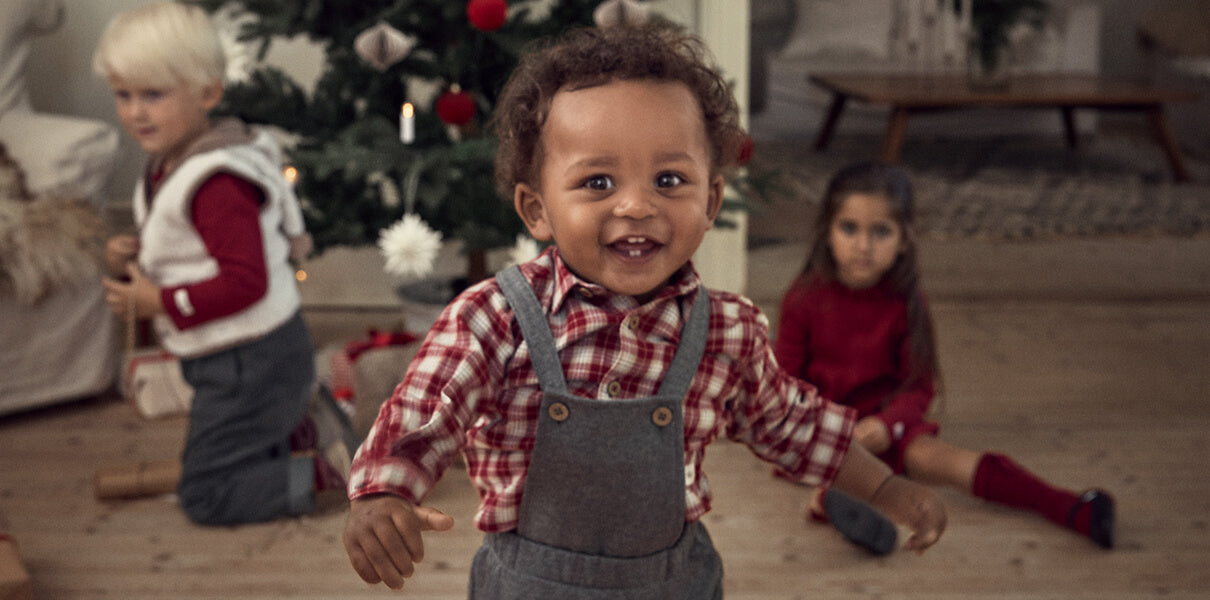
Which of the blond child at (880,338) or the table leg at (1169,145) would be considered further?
the table leg at (1169,145)

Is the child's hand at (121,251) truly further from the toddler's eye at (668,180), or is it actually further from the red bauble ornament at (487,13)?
the toddler's eye at (668,180)

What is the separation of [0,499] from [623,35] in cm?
160

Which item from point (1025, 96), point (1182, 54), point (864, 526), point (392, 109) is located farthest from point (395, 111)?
point (1182, 54)

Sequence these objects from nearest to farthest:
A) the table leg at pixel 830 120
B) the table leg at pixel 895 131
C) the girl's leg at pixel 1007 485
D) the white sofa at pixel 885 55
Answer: the girl's leg at pixel 1007 485, the table leg at pixel 895 131, the table leg at pixel 830 120, the white sofa at pixel 885 55

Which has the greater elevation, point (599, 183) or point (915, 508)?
point (599, 183)

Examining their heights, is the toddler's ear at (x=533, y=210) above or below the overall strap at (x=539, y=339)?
above

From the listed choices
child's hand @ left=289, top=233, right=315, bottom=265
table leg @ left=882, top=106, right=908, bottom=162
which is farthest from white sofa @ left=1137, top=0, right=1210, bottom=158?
child's hand @ left=289, top=233, right=315, bottom=265

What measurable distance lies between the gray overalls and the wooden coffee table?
3.49 meters

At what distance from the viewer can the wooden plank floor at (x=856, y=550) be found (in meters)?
1.66

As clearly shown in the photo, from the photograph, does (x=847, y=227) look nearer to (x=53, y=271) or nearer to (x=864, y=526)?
(x=864, y=526)

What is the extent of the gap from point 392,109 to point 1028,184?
2.80 m

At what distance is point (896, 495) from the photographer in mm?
1038

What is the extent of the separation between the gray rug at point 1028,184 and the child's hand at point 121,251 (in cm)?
203

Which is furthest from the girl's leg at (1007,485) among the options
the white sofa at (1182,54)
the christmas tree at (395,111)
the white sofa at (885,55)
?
the white sofa at (1182,54)
